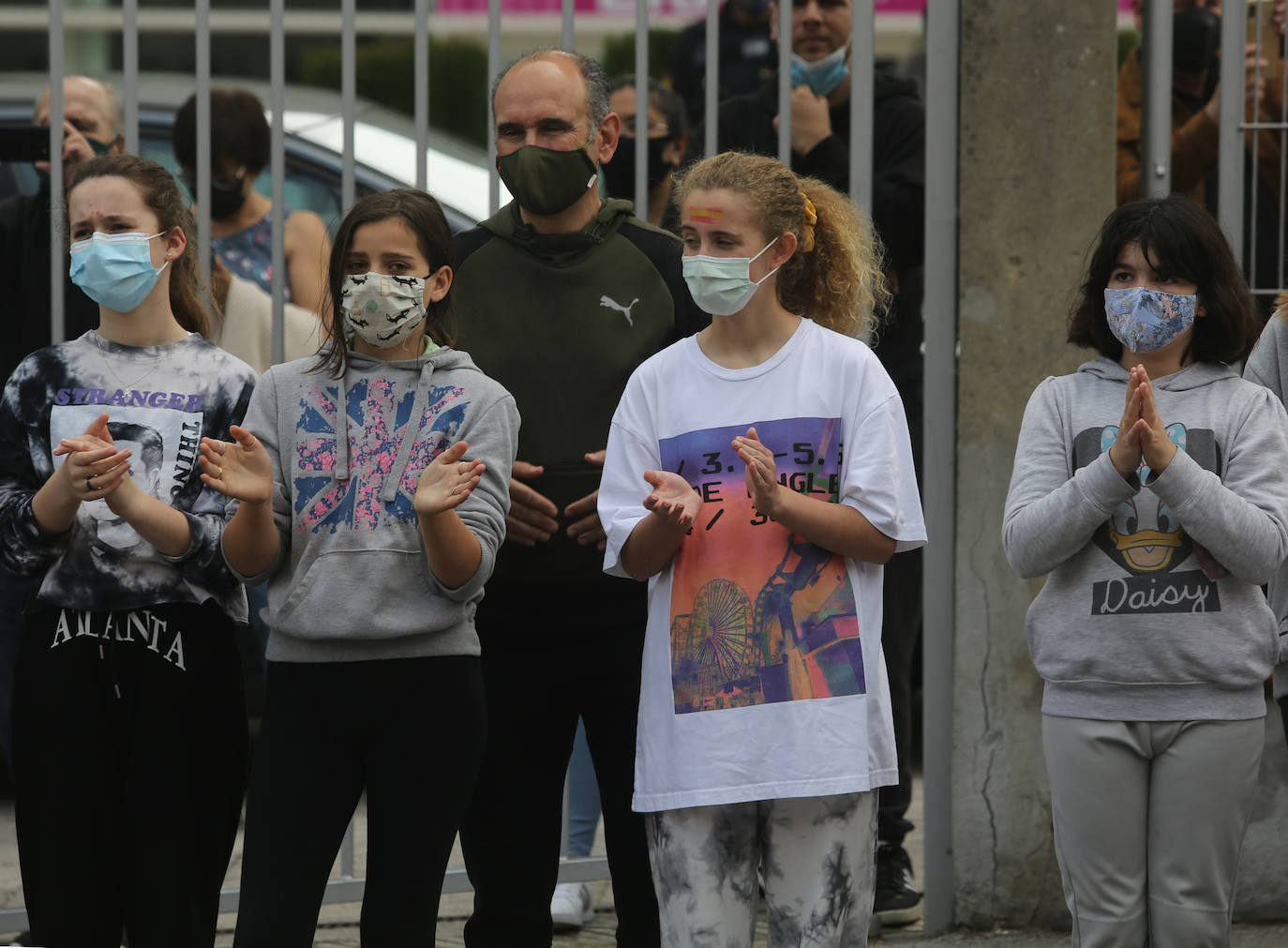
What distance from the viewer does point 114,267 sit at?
3.51m

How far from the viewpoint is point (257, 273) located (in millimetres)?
4598

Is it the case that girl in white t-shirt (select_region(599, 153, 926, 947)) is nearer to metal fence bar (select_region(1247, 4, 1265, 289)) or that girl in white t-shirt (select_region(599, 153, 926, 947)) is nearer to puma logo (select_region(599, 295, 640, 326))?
puma logo (select_region(599, 295, 640, 326))

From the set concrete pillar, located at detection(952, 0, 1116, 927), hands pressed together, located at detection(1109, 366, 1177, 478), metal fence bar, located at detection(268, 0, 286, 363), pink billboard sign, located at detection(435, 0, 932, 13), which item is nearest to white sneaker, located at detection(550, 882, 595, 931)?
concrete pillar, located at detection(952, 0, 1116, 927)

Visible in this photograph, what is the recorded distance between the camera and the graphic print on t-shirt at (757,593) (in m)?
3.12

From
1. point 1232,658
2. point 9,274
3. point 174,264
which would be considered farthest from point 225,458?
point 1232,658

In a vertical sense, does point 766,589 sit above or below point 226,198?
below

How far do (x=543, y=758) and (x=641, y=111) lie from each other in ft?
5.90

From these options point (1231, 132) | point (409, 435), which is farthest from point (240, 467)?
point (1231, 132)

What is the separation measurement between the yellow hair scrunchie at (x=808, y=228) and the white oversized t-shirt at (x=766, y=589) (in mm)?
219

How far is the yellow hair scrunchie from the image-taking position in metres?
3.39

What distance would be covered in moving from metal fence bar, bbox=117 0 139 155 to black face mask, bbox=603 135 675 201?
48.5 inches

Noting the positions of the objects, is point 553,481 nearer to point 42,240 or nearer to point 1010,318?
point 1010,318

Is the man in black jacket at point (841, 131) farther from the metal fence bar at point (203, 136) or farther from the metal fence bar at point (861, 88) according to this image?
the metal fence bar at point (203, 136)

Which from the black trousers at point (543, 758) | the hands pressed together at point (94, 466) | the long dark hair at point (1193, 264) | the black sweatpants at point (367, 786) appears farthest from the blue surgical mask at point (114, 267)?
the long dark hair at point (1193, 264)
